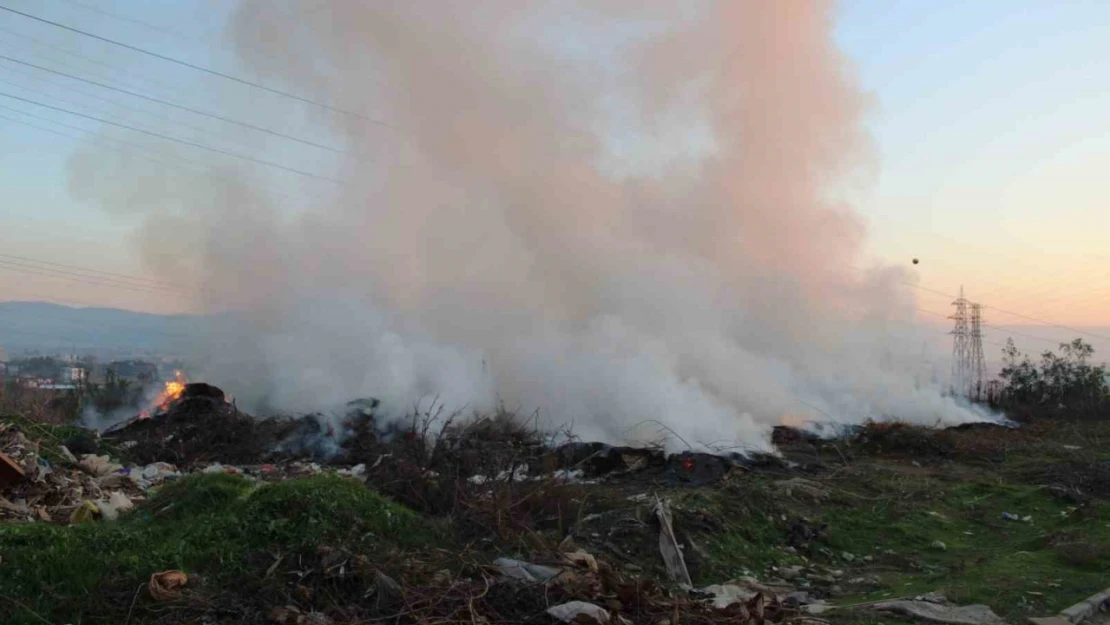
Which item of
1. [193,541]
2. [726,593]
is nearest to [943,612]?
[726,593]

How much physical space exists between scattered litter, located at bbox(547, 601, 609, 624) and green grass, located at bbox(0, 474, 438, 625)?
1.80 metres

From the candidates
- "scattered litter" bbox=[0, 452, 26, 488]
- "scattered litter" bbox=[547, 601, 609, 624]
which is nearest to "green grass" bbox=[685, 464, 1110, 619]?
"scattered litter" bbox=[547, 601, 609, 624]

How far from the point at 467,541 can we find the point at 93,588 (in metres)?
2.75

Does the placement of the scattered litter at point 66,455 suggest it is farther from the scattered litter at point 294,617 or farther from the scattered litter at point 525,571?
the scattered litter at point 525,571

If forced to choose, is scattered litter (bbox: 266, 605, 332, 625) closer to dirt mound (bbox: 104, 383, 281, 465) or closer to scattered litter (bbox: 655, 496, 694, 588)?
scattered litter (bbox: 655, 496, 694, 588)

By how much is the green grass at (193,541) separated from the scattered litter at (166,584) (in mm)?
129

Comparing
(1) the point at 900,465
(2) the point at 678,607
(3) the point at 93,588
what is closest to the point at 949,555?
(2) the point at 678,607

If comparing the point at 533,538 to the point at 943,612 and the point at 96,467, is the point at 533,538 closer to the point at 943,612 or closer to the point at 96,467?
the point at 943,612

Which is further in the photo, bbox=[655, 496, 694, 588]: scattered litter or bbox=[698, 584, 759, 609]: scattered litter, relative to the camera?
bbox=[655, 496, 694, 588]: scattered litter

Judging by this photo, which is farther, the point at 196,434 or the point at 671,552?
Result: the point at 196,434

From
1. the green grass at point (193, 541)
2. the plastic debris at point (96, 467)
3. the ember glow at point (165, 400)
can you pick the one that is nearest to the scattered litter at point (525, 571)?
the green grass at point (193, 541)

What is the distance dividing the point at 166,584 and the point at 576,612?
2761 millimetres

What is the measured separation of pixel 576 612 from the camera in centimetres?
470

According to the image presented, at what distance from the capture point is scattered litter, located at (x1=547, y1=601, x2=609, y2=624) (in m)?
4.62
